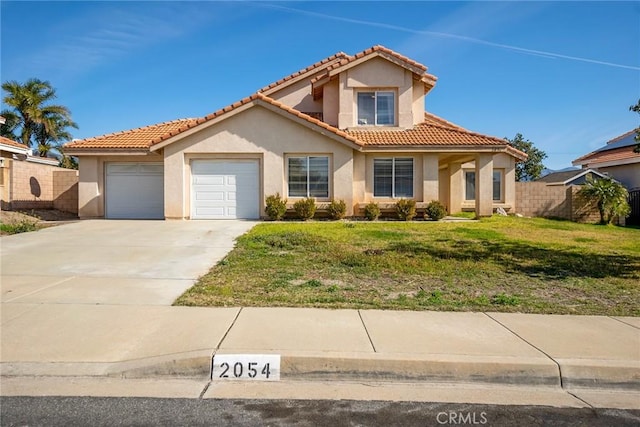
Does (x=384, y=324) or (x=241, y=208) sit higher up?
(x=241, y=208)

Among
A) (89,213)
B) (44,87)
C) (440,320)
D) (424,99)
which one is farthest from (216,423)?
(44,87)

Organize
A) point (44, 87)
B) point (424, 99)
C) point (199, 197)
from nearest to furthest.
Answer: point (199, 197), point (424, 99), point (44, 87)

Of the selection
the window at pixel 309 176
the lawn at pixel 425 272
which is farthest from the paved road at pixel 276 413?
the window at pixel 309 176

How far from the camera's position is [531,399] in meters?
4.24

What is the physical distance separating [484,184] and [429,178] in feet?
8.41

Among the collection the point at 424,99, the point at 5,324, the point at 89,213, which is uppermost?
the point at 424,99

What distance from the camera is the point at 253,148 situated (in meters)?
16.9

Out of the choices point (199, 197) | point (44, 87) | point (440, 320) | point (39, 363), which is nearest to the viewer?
point (39, 363)

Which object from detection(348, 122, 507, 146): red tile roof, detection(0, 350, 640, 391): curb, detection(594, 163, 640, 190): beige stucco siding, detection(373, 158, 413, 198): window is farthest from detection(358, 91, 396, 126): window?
detection(594, 163, 640, 190): beige stucco siding

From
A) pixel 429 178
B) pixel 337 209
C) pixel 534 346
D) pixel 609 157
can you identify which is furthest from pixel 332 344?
pixel 609 157

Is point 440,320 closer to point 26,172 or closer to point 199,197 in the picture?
point 199,197

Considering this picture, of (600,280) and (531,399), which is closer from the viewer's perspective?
(531,399)

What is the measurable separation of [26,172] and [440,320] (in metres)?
20.3

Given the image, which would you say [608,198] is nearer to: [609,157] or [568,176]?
[609,157]
